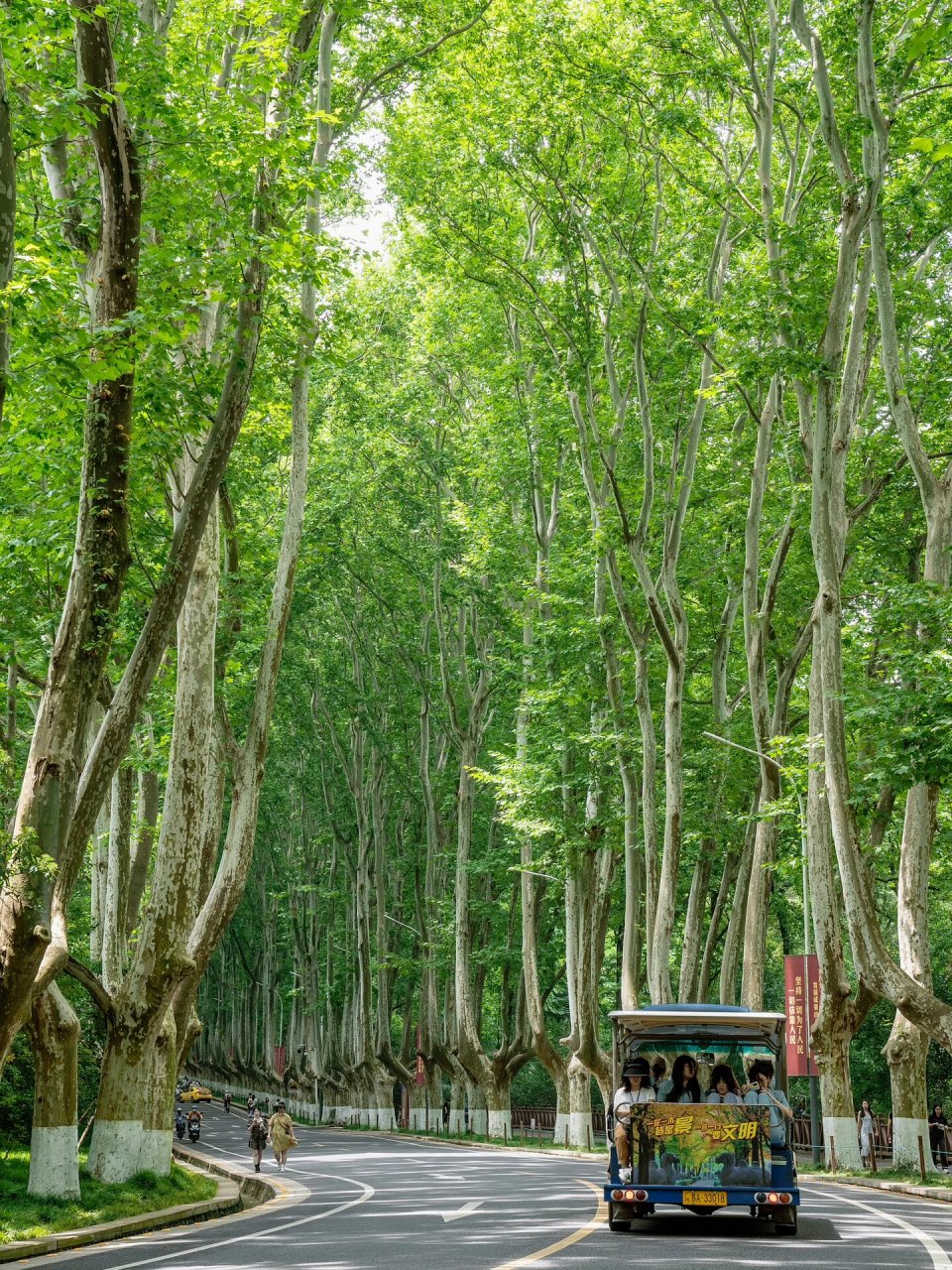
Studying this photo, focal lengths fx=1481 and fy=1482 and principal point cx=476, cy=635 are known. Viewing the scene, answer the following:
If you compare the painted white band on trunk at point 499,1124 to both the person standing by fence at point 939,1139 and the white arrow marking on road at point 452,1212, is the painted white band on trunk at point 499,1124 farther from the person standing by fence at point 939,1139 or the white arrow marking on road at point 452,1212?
the white arrow marking on road at point 452,1212

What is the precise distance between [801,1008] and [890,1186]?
12.8 feet

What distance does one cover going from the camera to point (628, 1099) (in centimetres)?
1315

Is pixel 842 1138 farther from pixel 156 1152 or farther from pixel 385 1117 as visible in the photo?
pixel 385 1117

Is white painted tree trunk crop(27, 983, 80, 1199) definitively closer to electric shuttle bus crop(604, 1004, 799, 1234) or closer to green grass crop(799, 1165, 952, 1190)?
electric shuttle bus crop(604, 1004, 799, 1234)

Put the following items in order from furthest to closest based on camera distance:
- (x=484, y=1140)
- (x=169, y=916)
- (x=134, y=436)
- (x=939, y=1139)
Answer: (x=484, y=1140) → (x=939, y=1139) → (x=169, y=916) → (x=134, y=436)

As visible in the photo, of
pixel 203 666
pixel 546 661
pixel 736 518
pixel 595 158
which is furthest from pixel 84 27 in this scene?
pixel 546 661

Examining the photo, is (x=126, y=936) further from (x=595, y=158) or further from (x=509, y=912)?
(x=509, y=912)

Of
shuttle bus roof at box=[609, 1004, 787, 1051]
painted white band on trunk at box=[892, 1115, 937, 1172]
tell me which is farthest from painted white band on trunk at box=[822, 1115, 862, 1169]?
shuttle bus roof at box=[609, 1004, 787, 1051]

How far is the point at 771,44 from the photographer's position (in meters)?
21.2

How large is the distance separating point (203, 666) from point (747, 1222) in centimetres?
894

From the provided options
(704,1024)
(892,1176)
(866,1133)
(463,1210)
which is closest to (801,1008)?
(892,1176)

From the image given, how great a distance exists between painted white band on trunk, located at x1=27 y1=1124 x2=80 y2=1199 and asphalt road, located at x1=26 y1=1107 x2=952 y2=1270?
1.46 m

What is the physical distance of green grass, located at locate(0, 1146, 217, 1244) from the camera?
1377cm

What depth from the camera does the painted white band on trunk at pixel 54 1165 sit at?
1553 centimetres
